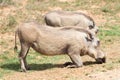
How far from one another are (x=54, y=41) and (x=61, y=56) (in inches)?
53.8

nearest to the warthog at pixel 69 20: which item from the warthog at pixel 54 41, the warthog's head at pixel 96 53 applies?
the warthog's head at pixel 96 53

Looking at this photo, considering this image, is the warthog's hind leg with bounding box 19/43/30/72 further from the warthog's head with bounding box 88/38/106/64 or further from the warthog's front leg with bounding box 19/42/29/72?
the warthog's head with bounding box 88/38/106/64

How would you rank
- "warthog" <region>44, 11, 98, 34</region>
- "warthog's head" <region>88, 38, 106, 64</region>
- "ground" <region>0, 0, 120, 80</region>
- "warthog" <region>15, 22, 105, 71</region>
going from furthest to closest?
"warthog" <region>44, 11, 98, 34</region> → "warthog's head" <region>88, 38, 106, 64</region> → "warthog" <region>15, 22, 105, 71</region> → "ground" <region>0, 0, 120, 80</region>

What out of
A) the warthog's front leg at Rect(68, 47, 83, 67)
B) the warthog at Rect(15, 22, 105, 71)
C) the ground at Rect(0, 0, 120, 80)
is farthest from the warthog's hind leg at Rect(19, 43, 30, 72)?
the warthog's front leg at Rect(68, 47, 83, 67)

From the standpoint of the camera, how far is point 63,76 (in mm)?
8914

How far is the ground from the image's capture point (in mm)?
9078

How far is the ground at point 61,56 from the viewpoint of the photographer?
9.08m

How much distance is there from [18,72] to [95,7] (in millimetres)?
8050

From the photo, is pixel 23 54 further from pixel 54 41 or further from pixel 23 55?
pixel 54 41

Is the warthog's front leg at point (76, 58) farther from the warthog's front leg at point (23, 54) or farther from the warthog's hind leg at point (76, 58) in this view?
the warthog's front leg at point (23, 54)

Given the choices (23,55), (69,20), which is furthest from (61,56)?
(69,20)

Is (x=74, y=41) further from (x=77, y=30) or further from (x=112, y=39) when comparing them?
(x=112, y=39)

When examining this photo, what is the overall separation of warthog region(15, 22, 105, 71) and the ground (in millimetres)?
334

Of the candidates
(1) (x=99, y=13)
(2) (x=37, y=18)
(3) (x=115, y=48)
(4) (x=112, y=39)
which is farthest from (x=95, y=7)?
(3) (x=115, y=48)
